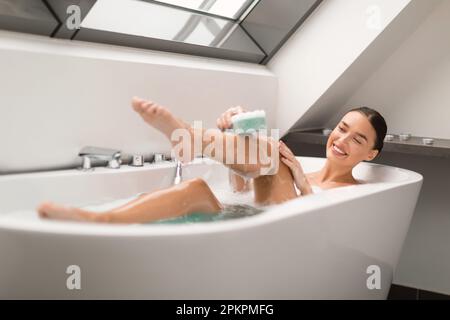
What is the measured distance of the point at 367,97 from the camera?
286cm

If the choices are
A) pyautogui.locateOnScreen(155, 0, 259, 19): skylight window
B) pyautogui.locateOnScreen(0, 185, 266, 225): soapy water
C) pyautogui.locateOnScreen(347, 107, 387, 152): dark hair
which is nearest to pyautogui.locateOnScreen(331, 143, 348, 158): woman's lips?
pyautogui.locateOnScreen(347, 107, 387, 152): dark hair

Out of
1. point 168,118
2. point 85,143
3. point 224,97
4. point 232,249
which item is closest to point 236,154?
point 168,118

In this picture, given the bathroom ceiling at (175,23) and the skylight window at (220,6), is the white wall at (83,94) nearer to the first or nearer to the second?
the bathroom ceiling at (175,23)

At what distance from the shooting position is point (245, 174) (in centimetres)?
174

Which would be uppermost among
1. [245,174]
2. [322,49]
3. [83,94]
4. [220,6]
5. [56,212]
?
[220,6]

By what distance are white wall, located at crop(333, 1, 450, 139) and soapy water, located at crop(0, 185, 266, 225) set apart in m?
1.16

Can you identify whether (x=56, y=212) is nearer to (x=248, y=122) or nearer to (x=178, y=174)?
(x=248, y=122)

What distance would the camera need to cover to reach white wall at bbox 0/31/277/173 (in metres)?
1.66

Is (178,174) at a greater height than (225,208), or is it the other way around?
(178,174)

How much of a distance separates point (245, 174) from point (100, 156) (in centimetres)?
58

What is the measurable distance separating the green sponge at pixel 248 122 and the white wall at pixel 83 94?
62 cm

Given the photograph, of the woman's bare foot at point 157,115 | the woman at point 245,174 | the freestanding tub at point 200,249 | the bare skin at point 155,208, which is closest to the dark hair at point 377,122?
the woman at point 245,174

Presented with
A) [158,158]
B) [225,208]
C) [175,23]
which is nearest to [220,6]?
[175,23]

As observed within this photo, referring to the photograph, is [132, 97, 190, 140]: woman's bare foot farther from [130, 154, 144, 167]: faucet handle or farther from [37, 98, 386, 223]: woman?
[130, 154, 144, 167]: faucet handle
